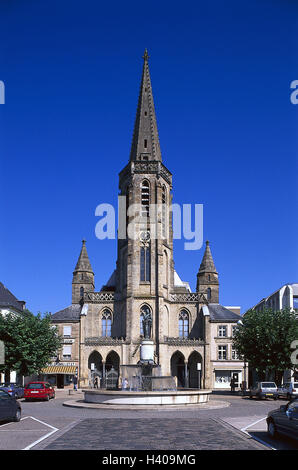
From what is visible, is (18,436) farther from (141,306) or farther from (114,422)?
(141,306)

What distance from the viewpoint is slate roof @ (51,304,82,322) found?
2717 inches

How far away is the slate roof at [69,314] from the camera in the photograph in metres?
69.0

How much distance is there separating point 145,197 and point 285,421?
55.6 metres

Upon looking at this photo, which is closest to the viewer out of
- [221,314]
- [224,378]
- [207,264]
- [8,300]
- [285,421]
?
[285,421]

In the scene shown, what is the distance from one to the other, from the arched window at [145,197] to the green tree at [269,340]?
22700 millimetres

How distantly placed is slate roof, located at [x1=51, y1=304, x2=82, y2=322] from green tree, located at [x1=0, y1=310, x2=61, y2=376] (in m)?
17.5

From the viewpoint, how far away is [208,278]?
3157 inches

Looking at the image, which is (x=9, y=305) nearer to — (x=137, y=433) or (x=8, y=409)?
(x=8, y=409)

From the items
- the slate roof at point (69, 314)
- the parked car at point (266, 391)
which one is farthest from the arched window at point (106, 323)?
the parked car at point (266, 391)

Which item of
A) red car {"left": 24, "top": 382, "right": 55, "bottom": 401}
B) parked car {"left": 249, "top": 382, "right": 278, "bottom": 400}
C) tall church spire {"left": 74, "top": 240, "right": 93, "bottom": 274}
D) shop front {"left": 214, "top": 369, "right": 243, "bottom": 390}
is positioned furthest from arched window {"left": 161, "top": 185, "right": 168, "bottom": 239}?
red car {"left": 24, "top": 382, "right": 55, "bottom": 401}

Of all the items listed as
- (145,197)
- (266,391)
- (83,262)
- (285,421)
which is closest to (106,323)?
(83,262)

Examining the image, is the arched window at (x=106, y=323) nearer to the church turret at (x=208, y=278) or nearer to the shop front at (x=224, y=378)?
the shop front at (x=224, y=378)

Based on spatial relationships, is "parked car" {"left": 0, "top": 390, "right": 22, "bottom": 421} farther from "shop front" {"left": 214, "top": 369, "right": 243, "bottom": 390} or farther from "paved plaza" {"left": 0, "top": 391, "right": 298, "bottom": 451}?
"shop front" {"left": 214, "top": 369, "right": 243, "bottom": 390}
